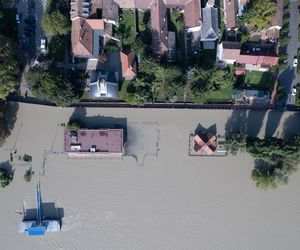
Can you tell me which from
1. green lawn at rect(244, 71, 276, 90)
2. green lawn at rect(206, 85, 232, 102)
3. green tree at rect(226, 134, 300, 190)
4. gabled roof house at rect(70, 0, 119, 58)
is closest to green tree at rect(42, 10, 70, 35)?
gabled roof house at rect(70, 0, 119, 58)

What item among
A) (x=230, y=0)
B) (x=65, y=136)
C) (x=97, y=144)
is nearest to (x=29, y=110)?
(x=65, y=136)

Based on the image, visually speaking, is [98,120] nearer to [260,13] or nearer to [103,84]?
[103,84]

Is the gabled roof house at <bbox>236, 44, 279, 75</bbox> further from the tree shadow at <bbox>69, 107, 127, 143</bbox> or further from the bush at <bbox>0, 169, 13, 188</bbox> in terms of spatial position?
the bush at <bbox>0, 169, 13, 188</bbox>

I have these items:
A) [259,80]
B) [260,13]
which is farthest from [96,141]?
[260,13]

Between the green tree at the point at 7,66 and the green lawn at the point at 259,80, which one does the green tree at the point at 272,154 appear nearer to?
the green lawn at the point at 259,80

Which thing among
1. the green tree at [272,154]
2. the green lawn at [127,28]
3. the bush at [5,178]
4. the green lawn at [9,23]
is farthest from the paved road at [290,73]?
the bush at [5,178]

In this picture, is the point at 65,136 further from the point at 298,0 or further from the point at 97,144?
the point at 298,0
